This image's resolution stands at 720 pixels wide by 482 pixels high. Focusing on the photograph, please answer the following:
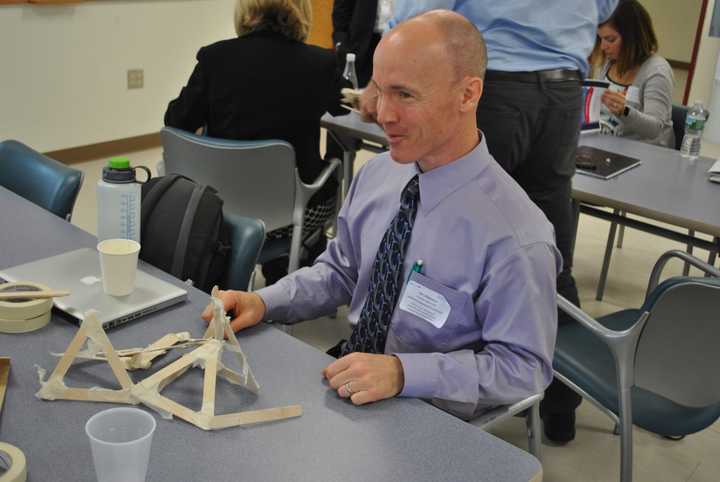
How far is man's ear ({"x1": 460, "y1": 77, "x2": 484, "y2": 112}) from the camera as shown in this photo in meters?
1.52

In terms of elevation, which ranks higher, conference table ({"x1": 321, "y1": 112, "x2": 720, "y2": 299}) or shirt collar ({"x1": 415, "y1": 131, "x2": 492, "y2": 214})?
shirt collar ({"x1": 415, "y1": 131, "x2": 492, "y2": 214})

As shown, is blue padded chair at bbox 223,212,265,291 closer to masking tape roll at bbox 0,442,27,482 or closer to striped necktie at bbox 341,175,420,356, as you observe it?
striped necktie at bbox 341,175,420,356

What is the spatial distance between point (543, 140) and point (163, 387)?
59.7 inches

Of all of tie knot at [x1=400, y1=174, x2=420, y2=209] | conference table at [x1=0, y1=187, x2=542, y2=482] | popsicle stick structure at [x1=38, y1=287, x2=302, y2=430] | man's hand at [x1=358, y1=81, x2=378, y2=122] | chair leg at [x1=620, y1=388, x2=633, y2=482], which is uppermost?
man's hand at [x1=358, y1=81, x2=378, y2=122]

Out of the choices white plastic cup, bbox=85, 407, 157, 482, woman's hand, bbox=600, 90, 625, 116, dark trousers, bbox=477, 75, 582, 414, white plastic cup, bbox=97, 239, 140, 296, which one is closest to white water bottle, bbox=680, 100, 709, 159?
woman's hand, bbox=600, 90, 625, 116

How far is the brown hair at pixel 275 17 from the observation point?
2.88 meters

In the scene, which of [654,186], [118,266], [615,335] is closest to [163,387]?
[118,266]

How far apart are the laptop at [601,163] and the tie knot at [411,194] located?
4.29 feet

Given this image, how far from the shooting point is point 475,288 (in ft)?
4.98

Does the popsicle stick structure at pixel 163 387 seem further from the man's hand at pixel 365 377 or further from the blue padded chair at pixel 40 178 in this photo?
the blue padded chair at pixel 40 178

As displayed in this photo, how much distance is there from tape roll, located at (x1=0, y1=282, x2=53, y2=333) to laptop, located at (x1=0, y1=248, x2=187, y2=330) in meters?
0.04

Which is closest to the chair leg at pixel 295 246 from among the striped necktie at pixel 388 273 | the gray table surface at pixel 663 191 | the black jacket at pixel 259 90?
the black jacket at pixel 259 90

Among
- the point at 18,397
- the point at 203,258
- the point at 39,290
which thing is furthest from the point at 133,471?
the point at 203,258

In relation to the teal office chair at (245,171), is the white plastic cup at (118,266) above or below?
above
